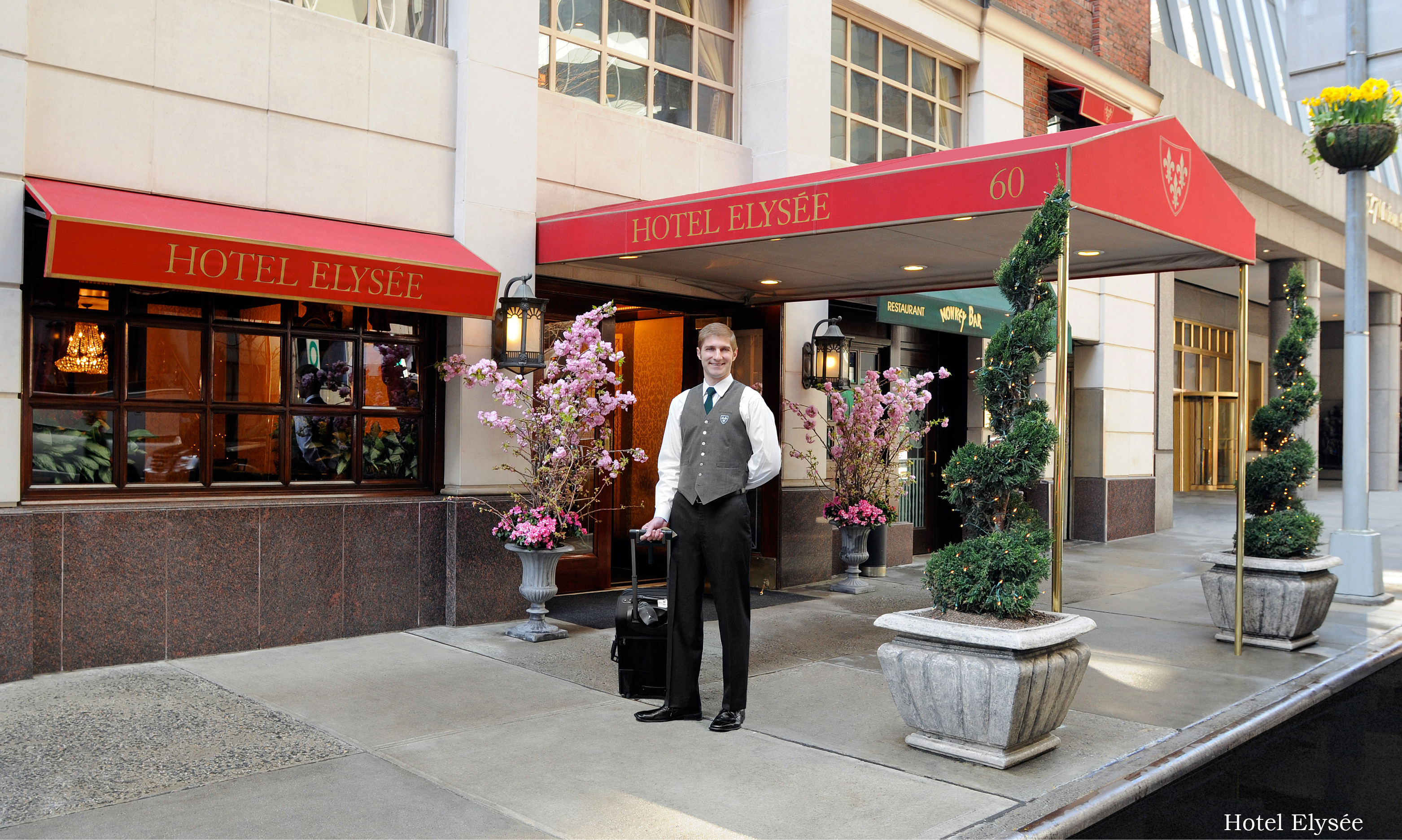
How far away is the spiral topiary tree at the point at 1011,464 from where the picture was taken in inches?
212

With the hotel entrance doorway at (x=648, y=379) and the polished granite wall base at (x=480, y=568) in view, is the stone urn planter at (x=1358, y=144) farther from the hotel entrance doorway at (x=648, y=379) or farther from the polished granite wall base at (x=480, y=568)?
the polished granite wall base at (x=480, y=568)

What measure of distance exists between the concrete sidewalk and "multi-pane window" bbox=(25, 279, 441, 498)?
1.29 meters

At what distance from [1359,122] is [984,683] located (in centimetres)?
828

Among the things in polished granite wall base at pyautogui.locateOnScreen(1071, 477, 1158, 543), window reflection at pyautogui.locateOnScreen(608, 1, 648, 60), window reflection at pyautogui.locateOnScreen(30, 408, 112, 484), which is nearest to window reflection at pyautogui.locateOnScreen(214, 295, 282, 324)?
window reflection at pyautogui.locateOnScreen(30, 408, 112, 484)

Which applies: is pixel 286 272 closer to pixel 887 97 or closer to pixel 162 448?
pixel 162 448

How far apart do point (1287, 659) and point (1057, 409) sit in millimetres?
3648

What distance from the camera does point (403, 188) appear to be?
8195 millimetres

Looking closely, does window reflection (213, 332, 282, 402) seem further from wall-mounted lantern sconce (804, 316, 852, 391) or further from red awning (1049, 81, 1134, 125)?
red awning (1049, 81, 1134, 125)

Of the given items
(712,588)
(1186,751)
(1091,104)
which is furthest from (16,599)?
(1091,104)

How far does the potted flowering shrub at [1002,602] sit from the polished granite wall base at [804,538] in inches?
205

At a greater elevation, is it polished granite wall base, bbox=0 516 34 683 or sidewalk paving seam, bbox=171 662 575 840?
polished granite wall base, bbox=0 516 34 683

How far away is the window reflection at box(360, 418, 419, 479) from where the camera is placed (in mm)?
8203

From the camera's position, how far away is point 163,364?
7105mm

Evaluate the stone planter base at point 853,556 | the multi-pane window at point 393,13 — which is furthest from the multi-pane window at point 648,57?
the stone planter base at point 853,556
